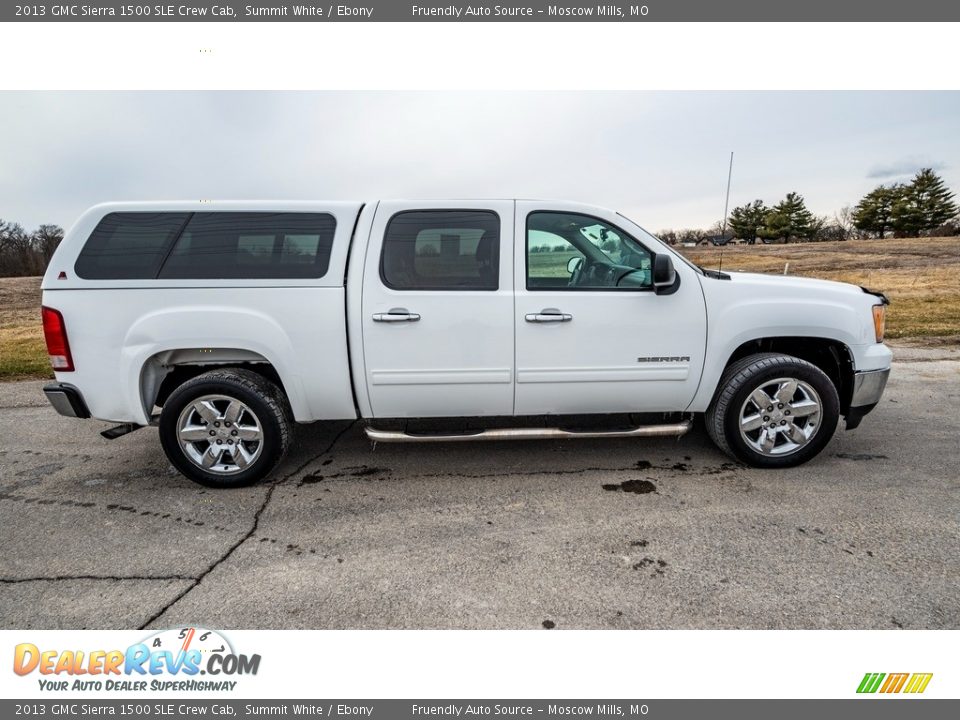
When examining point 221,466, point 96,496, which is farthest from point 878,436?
point 96,496

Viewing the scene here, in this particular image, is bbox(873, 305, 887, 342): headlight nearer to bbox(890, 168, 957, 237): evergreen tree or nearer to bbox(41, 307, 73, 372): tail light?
bbox(41, 307, 73, 372): tail light

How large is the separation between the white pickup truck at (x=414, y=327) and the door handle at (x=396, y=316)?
0.01 meters

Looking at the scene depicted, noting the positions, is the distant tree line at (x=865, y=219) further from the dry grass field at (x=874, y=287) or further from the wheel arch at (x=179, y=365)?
the wheel arch at (x=179, y=365)

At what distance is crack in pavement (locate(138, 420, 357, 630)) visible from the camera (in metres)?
2.25

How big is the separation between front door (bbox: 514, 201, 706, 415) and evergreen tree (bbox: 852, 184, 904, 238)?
221 feet

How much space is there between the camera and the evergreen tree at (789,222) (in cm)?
5947

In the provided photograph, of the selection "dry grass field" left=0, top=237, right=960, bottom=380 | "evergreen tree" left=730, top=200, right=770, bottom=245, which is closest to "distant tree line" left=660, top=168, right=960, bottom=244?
"evergreen tree" left=730, top=200, right=770, bottom=245

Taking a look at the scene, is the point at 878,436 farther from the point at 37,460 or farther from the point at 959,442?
the point at 37,460

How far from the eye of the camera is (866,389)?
11.5ft

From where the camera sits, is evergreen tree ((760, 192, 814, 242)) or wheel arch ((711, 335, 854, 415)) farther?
evergreen tree ((760, 192, 814, 242))

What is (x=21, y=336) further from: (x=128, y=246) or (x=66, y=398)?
(x=128, y=246)

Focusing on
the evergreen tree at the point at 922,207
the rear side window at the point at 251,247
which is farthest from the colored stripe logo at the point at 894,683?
the evergreen tree at the point at 922,207

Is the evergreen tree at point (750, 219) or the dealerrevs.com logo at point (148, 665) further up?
the evergreen tree at point (750, 219)

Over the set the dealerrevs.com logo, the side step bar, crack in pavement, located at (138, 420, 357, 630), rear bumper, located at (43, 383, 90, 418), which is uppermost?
rear bumper, located at (43, 383, 90, 418)
